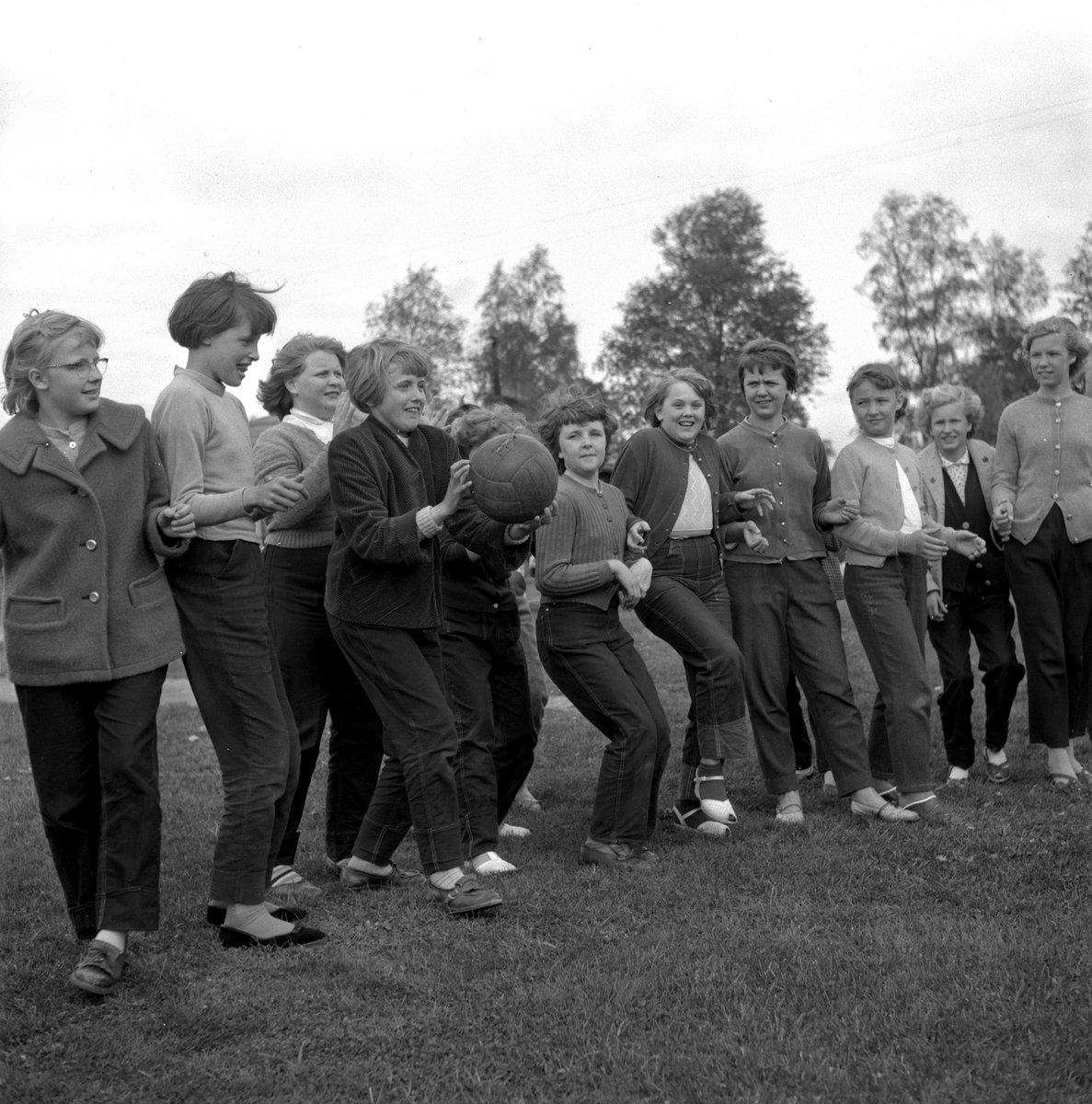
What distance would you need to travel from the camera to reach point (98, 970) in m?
4.49

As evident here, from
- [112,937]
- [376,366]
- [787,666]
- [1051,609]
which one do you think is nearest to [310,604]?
[376,366]

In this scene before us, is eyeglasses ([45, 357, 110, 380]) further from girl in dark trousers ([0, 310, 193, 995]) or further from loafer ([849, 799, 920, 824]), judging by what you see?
loafer ([849, 799, 920, 824])

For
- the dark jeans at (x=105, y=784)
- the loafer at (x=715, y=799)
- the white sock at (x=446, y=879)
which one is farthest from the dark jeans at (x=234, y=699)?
the loafer at (x=715, y=799)

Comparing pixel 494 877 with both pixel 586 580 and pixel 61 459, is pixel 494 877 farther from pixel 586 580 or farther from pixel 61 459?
pixel 61 459

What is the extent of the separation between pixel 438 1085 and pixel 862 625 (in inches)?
161

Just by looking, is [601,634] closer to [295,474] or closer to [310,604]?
[310,604]

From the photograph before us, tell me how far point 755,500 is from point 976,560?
189 centimetres

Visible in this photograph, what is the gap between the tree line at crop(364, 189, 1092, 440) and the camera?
4581 centimetres

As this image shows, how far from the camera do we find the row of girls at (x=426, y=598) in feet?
15.5

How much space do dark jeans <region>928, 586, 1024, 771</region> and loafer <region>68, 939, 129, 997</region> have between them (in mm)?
5090

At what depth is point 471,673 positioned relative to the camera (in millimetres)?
6152

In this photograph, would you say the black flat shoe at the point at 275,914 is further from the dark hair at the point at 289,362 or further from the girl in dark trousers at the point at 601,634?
the dark hair at the point at 289,362

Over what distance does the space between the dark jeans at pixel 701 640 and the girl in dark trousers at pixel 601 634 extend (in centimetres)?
25

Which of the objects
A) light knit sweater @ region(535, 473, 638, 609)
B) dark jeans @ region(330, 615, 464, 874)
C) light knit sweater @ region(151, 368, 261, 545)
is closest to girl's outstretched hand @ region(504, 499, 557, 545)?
light knit sweater @ region(535, 473, 638, 609)
